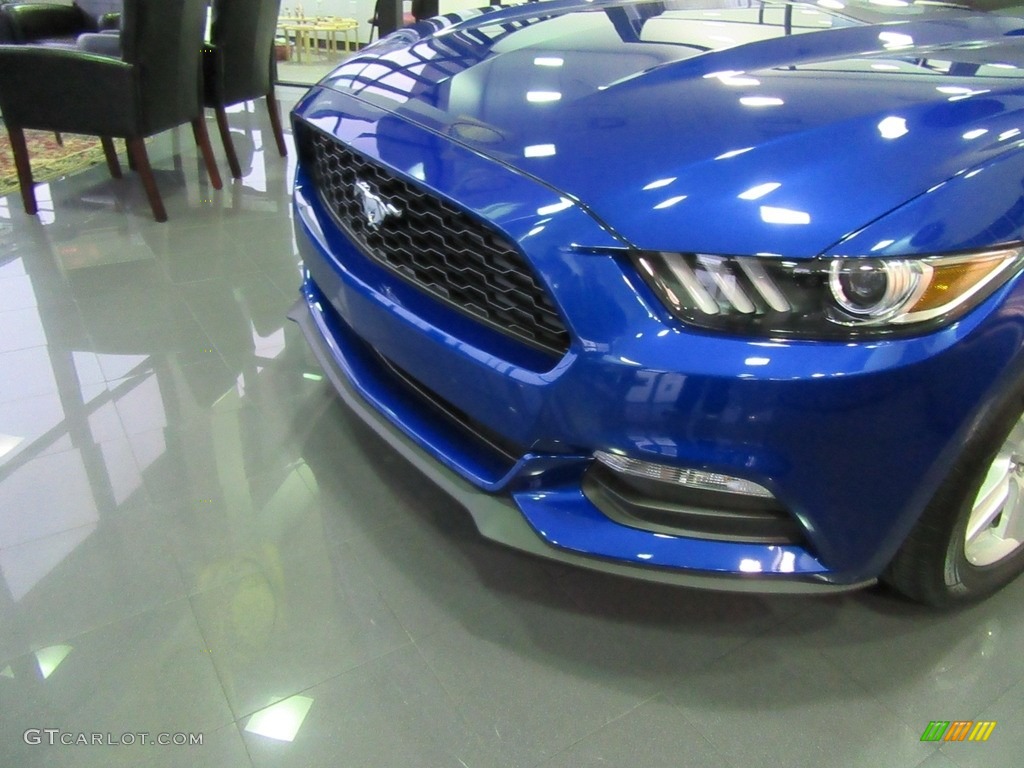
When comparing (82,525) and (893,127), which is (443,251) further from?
(82,525)

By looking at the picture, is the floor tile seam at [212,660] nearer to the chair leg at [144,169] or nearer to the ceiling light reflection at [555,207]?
the ceiling light reflection at [555,207]

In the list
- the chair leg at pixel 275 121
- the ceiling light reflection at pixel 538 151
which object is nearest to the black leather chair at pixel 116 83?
the chair leg at pixel 275 121

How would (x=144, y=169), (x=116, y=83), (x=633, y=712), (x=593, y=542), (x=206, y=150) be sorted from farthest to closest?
(x=206, y=150) → (x=144, y=169) → (x=116, y=83) → (x=633, y=712) → (x=593, y=542)

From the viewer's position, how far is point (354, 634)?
4.08 feet

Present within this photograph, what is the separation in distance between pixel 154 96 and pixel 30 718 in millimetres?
2461

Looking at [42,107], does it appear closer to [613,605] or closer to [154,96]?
[154,96]

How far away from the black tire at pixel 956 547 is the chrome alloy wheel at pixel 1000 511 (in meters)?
0.02

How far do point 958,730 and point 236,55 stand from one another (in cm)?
350

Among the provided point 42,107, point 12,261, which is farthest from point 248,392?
point 42,107

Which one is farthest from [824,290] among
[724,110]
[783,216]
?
[724,110]

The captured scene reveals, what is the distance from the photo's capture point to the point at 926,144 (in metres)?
0.97

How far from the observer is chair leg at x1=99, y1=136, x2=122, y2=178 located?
3303 millimetres

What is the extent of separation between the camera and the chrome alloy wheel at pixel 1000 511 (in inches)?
46.8

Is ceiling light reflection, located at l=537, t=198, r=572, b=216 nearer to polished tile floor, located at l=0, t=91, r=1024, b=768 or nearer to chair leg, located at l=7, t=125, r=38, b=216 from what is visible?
polished tile floor, located at l=0, t=91, r=1024, b=768
